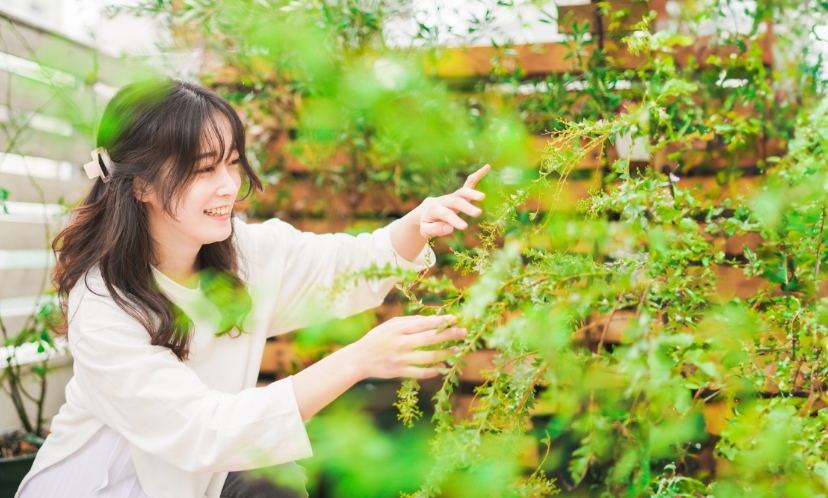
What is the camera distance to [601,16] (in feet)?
5.73

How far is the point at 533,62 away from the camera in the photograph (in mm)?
1963

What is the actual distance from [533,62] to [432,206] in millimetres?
987

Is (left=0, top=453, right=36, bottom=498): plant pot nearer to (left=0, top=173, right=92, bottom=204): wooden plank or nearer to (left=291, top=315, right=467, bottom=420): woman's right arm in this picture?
(left=0, top=173, right=92, bottom=204): wooden plank

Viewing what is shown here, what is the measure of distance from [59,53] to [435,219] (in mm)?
1738

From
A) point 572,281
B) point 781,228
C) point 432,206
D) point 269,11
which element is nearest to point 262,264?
point 432,206

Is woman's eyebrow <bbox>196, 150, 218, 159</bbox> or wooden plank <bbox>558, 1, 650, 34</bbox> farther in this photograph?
wooden plank <bbox>558, 1, 650, 34</bbox>

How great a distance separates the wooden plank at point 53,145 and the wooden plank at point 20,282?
1.28 ft

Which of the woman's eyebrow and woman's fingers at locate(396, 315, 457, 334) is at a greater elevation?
the woman's eyebrow

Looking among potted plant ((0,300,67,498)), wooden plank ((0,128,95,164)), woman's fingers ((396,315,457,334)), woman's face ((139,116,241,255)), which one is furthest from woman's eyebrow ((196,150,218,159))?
wooden plank ((0,128,95,164))

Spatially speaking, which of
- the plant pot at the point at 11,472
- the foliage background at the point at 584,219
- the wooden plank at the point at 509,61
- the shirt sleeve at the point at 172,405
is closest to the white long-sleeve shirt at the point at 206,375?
the shirt sleeve at the point at 172,405

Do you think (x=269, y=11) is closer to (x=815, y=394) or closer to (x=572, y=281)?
(x=572, y=281)

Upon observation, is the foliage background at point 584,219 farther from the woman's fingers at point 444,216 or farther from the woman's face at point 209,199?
the woman's face at point 209,199

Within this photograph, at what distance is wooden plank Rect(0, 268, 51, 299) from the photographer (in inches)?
79.8

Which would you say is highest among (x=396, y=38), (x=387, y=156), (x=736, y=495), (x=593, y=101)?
(x=396, y=38)
